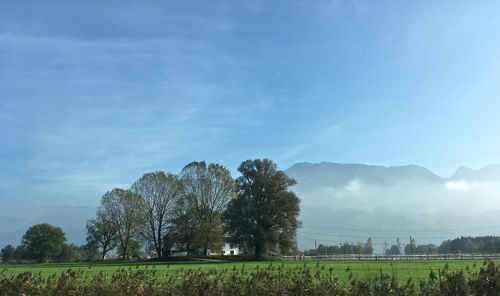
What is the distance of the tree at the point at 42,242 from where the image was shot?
113 m

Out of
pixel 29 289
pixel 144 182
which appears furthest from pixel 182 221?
pixel 29 289

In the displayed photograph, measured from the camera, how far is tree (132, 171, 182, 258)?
84.9 metres

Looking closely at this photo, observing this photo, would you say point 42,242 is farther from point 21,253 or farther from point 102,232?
point 102,232

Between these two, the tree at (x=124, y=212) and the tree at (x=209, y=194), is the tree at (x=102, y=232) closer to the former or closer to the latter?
the tree at (x=124, y=212)

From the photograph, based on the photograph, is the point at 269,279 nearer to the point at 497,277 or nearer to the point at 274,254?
the point at 497,277

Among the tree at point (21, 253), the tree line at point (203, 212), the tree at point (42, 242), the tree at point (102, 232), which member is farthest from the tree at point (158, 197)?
the tree at point (21, 253)

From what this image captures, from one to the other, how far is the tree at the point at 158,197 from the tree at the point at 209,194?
249cm

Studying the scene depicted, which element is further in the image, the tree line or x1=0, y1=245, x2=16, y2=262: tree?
x1=0, y1=245, x2=16, y2=262: tree

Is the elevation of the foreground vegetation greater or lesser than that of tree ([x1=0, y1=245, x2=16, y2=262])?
greater

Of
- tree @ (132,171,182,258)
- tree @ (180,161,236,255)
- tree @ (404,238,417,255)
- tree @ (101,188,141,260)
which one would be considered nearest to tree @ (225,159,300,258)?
tree @ (180,161,236,255)

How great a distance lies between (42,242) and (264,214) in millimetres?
65579

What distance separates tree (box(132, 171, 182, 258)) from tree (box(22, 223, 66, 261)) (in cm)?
4023

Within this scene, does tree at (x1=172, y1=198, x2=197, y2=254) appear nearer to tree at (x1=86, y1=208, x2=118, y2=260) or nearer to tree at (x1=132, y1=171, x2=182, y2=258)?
tree at (x1=132, y1=171, x2=182, y2=258)

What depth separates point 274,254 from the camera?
76625mm
